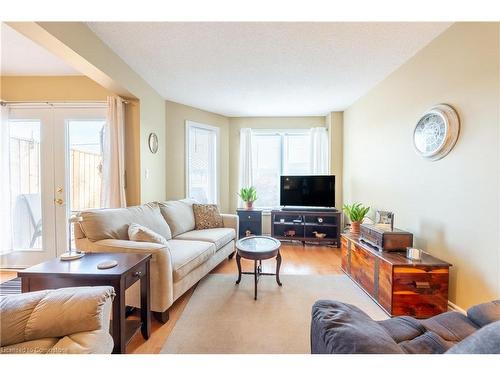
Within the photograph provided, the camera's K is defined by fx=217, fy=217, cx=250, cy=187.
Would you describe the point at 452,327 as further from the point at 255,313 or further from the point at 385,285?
the point at 255,313

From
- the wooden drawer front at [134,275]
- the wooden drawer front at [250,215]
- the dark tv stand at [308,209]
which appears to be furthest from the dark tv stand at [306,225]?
the wooden drawer front at [134,275]

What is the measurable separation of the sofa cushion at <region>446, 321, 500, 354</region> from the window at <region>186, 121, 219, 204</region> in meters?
3.95

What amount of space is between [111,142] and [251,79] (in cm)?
199

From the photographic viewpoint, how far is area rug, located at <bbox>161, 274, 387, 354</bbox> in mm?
1597

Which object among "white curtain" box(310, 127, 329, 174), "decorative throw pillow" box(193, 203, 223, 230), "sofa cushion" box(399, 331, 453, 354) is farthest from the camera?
"white curtain" box(310, 127, 329, 174)

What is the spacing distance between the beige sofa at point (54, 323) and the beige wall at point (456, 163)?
8.40ft

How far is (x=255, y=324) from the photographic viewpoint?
182 centimetres

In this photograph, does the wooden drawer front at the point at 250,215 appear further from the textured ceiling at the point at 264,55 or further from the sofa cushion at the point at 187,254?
the textured ceiling at the point at 264,55

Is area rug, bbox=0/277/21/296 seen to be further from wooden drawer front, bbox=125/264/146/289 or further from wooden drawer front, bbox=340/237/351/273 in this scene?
wooden drawer front, bbox=340/237/351/273

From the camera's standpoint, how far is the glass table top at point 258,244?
7.72 feet

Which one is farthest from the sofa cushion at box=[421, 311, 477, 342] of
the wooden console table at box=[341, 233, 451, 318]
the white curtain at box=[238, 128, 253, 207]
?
the white curtain at box=[238, 128, 253, 207]

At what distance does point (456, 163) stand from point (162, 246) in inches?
103

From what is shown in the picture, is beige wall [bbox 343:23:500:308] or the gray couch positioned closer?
the gray couch
